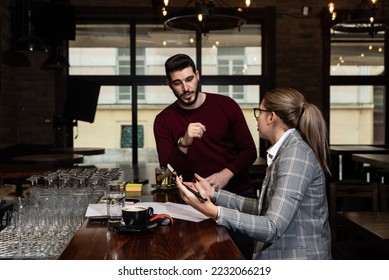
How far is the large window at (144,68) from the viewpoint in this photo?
698 centimetres

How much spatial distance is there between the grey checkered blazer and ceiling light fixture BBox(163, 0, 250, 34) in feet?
7.60

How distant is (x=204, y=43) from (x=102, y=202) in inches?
208

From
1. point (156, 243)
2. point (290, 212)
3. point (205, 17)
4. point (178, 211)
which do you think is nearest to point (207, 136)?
point (178, 211)

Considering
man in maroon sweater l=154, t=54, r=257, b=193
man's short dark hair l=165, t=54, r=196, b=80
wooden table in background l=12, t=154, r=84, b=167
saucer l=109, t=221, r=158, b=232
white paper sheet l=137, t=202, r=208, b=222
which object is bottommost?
wooden table in background l=12, t=154, r=84, b=167

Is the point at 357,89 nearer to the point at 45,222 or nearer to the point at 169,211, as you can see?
the point at 169,211

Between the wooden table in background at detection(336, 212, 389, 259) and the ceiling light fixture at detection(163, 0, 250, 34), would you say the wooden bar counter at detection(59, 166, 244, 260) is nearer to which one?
the wooden table in background at detection(336, 212, 389, 259)

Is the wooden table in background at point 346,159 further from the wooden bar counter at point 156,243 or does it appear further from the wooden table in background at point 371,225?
the wooden bar counter at point 156,243

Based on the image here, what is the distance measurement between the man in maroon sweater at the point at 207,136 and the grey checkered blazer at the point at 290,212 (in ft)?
2.40

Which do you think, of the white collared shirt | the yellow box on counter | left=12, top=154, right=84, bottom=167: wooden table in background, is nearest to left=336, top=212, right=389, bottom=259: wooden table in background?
the white collared shirt

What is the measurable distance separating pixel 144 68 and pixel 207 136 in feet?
15.2

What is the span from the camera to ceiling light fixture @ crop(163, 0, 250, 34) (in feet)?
12.6

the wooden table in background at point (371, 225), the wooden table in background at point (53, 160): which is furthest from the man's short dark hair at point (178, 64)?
the wooden table in background at point (53, 160)
